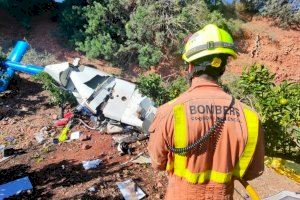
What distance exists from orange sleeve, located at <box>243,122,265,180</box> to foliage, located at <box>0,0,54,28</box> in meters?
10.1

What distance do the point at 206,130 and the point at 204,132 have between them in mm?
16


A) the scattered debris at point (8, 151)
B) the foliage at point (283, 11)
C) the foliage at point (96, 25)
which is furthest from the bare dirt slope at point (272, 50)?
the scattered debris at point (8, 151)

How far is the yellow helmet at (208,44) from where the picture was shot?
2.24 metres

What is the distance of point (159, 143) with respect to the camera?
2.28 meters

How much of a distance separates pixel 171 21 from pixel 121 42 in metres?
1.74

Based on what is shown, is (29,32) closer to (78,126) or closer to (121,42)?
(121,42)

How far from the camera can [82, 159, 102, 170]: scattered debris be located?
6.15 metres

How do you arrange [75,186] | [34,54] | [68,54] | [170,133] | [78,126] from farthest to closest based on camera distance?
[68,54]
[34,54]
[78,126]
[75,186]
[170,133]

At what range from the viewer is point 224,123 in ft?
7.24

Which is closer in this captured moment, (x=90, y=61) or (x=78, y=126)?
(x=78, y=126)

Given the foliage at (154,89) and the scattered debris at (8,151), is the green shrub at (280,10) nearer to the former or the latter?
the foliage at (154,89)

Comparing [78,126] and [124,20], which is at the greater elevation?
[124,20]

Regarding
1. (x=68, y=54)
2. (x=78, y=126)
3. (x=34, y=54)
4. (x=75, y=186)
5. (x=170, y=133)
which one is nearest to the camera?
(x=170, y=133)

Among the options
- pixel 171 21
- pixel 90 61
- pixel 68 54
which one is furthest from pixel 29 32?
pixel 171 21
